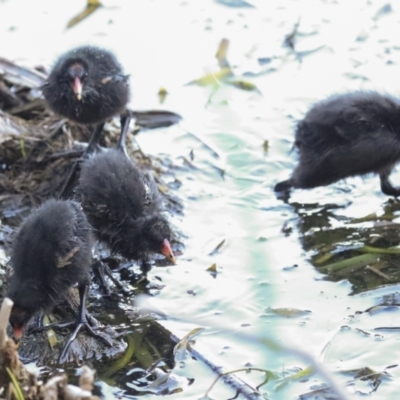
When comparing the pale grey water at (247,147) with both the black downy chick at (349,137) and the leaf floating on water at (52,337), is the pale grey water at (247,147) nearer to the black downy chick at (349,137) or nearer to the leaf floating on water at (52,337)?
the black downy chick at (349,137)

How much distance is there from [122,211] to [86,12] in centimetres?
422

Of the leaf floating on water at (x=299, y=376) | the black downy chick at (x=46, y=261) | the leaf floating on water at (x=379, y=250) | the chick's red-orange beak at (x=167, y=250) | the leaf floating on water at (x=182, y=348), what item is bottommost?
the leaf floating on water at (x=379, y=250)

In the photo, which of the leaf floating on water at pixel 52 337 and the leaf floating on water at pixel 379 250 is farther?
the leaf floating on water at pixel 379 250

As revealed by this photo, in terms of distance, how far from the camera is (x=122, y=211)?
17.7ft

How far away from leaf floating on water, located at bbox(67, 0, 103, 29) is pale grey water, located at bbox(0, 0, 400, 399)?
72mm

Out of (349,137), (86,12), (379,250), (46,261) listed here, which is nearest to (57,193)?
(46,261)

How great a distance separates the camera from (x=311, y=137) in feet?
20.9

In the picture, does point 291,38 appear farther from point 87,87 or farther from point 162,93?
point 87,87

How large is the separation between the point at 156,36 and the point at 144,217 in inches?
145

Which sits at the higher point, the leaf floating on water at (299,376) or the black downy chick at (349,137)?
the black downy chick at (349,137)

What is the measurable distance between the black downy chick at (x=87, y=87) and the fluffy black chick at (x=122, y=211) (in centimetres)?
82

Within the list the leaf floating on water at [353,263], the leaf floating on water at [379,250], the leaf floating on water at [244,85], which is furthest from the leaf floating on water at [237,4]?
the leaf floating on water at [353,263]

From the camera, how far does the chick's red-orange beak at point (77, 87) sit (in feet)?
20.0

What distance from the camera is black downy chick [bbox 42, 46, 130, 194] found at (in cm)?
624
